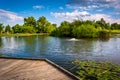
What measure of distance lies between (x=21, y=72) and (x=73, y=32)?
234ft

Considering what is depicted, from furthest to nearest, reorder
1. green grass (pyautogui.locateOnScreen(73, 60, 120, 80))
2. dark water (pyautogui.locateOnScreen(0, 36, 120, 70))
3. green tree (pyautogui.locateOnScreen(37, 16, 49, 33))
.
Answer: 1. green tree (pyautogui.locateOnScreen(37, 16, 49, 33))
2. dark water (pyautogui.locateOnScreen(0, 36, 120, 70))
3. green grass (pyautogui.locateOnScreen(73, 60, 120, 80))

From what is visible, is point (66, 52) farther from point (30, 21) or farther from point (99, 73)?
point (30, 21)

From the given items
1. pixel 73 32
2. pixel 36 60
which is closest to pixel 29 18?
pixel 73 32

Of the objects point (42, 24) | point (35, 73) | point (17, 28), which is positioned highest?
point (42, 24)

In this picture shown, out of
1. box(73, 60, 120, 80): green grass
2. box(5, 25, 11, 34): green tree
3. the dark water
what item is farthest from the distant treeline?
box(73, 60, 120, 80): green grass

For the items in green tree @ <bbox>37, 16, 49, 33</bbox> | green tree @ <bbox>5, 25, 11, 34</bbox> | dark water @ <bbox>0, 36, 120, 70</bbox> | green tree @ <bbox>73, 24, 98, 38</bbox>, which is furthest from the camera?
green tree @ <bbox>37, 16, 49, 33</bbox>

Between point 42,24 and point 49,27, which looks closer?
point 49,27

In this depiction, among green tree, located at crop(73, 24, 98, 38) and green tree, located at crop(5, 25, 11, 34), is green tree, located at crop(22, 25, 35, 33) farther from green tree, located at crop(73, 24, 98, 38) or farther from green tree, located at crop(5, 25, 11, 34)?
green tree, located at crop(73, 24, 98, 38)

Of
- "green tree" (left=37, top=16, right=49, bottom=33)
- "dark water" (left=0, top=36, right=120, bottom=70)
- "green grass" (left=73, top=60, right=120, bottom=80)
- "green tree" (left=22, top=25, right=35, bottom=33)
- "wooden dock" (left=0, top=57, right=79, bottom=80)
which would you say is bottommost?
"dark water" (left=0, top=36, right=120, bottom=70)

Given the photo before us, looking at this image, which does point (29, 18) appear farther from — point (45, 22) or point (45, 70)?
point (45, 70)

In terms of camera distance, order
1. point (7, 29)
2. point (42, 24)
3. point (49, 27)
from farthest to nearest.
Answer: point (42, 24) → point (49, 27) → point (7, 29)

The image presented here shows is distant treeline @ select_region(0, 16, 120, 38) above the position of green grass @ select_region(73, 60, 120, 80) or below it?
above

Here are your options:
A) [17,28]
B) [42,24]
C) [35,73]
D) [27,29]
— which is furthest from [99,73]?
[42,24]

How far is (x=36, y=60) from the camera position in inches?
520
